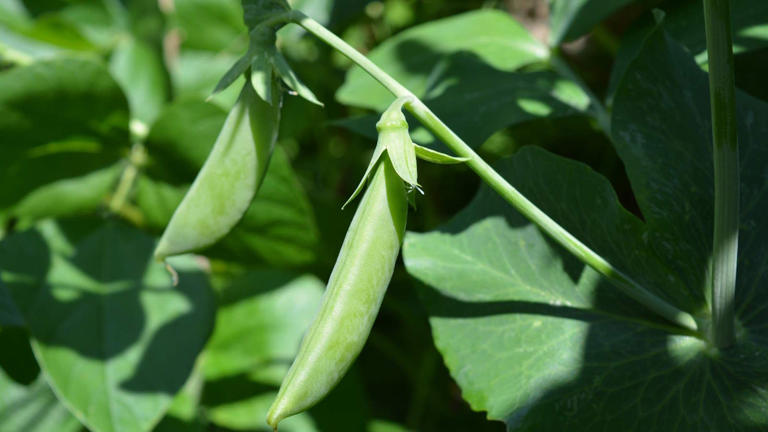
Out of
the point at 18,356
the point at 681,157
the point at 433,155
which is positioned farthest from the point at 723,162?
the point at 18,356

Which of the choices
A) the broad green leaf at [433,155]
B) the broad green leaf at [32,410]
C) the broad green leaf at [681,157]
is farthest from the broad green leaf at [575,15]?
the broad green leaf at [32,410]

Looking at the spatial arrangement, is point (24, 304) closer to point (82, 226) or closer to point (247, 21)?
point (82, 226)

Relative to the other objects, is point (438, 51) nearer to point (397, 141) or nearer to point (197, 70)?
point (397, 141)

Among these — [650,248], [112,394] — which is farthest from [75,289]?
[650,248]

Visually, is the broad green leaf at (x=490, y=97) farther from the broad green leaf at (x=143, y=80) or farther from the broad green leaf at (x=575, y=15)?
the broad green leaf at (x=143, y=80)

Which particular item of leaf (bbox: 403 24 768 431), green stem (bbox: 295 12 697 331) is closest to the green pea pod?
green stem (bbox: 295 12 697 331)

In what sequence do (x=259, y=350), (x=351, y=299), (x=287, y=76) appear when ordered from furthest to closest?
(x=259, y=350) < (x=287, y=76) < (x=351, y=299)
